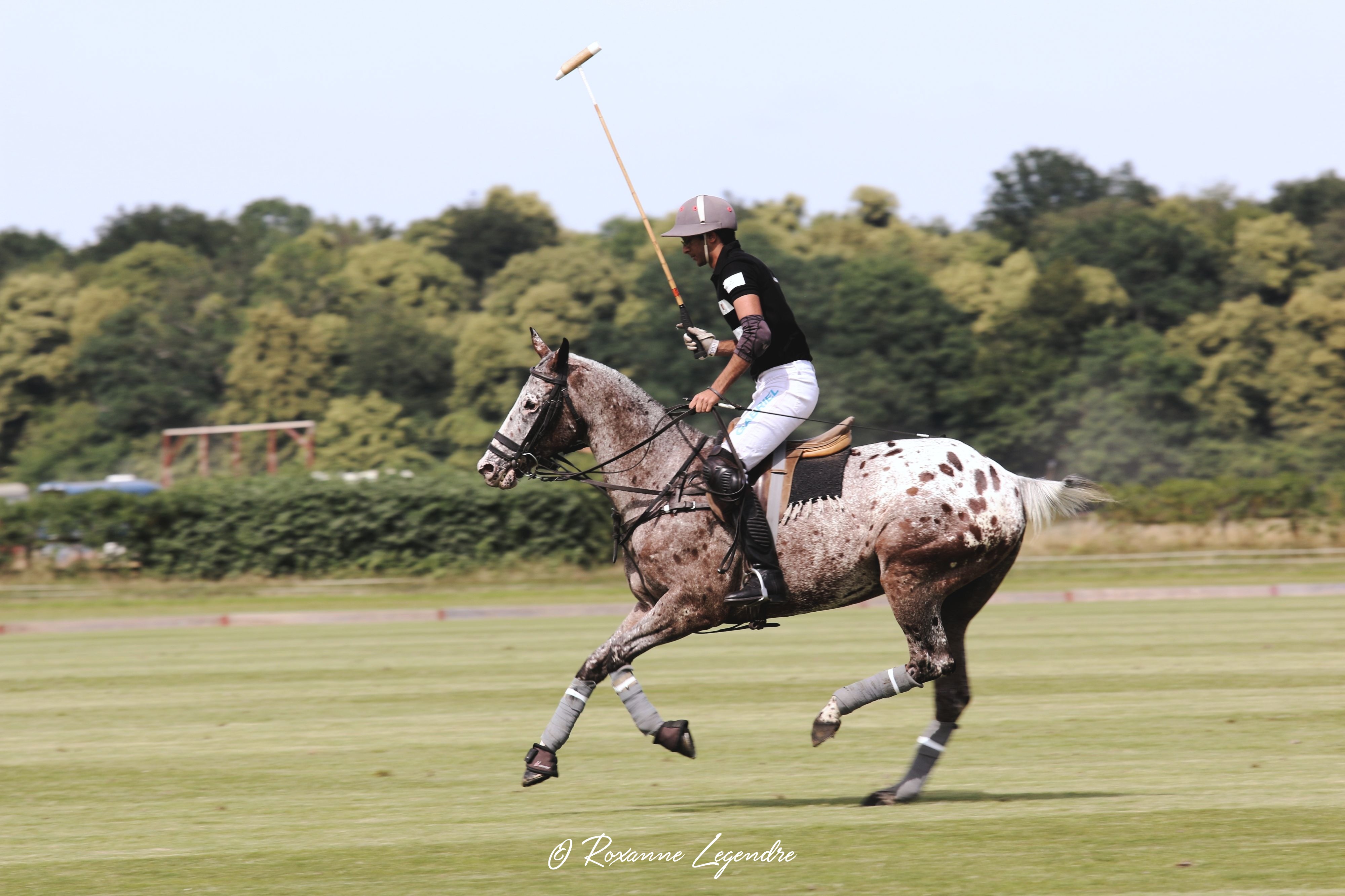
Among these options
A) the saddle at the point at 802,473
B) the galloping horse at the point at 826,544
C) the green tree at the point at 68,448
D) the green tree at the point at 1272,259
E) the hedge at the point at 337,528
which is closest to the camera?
the galloping horse at the point at 826,544

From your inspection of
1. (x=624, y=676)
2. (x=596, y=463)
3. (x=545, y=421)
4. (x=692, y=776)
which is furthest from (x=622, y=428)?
(x=692, y=776)

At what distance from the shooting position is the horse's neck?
783 cm

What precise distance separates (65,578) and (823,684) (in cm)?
2385

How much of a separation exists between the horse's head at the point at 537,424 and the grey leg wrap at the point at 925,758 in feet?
7.94

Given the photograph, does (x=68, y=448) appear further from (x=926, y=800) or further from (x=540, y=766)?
(x=926, y=800)

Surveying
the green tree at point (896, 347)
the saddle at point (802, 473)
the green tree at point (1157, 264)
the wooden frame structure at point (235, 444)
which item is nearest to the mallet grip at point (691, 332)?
the saddle at point (802, 473)

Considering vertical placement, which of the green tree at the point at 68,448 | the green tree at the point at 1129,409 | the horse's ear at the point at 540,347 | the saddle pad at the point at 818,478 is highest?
the green tree at the point at 68,448

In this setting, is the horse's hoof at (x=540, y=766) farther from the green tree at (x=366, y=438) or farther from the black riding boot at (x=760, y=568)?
the green tree at (x=366, y=438)

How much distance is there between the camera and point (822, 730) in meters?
7.18

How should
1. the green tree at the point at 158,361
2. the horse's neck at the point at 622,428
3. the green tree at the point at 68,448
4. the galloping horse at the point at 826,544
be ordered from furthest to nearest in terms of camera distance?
the green tree at the point at 158,361, the green tree at the point at 68,448, the horse's neck at the point at 622,428, the galloping horse at the point at 826,544

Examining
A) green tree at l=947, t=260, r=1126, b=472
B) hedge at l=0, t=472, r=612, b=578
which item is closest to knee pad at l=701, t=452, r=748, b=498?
hedge at l=0, t=472, r=612, b=578

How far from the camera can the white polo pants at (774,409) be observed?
24.8 feet

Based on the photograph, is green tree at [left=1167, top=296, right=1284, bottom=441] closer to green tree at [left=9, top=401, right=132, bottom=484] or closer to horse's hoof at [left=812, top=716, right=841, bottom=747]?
green tree at [left=9, top=401, right=132, bottom=484]

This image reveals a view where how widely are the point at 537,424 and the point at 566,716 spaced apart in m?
1.52
